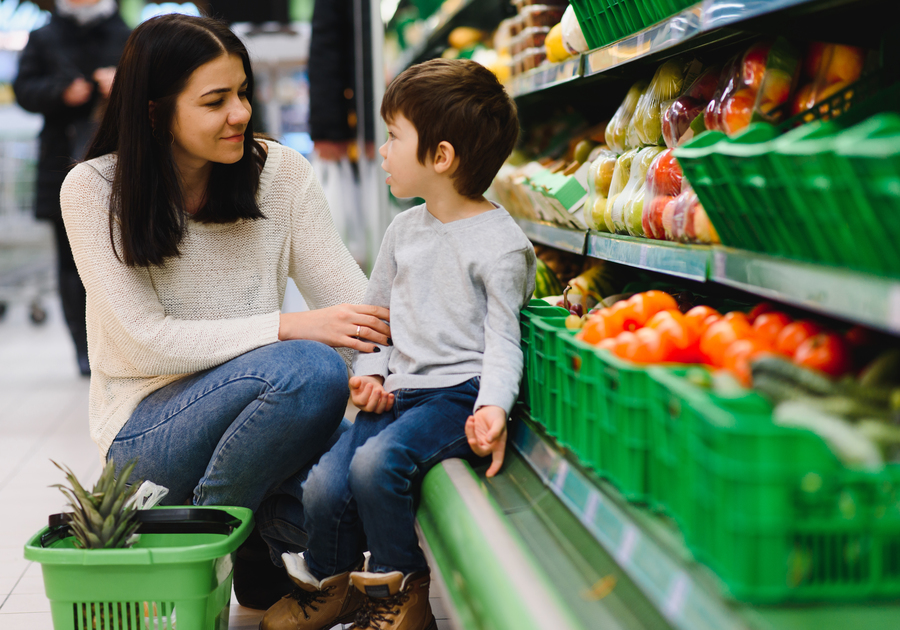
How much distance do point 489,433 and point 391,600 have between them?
352 millimetres

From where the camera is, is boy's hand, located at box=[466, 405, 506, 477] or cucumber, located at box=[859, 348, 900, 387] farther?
boy's hand, located at box=[466, 405, 506, 477]

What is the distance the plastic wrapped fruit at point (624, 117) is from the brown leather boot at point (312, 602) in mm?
1096

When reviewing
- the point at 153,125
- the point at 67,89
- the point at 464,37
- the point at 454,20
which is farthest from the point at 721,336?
the point at 67,89

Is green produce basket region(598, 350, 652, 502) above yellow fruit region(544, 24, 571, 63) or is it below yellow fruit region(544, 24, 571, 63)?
below

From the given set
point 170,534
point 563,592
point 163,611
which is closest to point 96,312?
point 170,534

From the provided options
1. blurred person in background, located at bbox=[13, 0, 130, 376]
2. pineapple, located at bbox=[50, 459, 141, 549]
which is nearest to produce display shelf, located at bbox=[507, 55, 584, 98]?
pineapple, located at bbox=[50, 459, 141, 549]

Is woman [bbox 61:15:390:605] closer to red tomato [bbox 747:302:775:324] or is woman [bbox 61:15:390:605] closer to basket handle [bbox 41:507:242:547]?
basket handle [bbox 41:507:242:547]

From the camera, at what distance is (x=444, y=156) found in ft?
5.00

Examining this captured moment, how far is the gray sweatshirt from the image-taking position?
1469 millimetres

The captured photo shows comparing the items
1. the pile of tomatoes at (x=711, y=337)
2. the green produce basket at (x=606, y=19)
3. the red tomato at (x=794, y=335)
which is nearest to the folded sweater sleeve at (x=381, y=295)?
the pile of tomatoes at (x=711, y=337)

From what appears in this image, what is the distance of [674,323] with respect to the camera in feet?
3.80

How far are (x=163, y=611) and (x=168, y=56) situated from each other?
106 cm

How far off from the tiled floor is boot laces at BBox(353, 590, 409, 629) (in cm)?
40

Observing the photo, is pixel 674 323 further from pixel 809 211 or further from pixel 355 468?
pixel 355 468
